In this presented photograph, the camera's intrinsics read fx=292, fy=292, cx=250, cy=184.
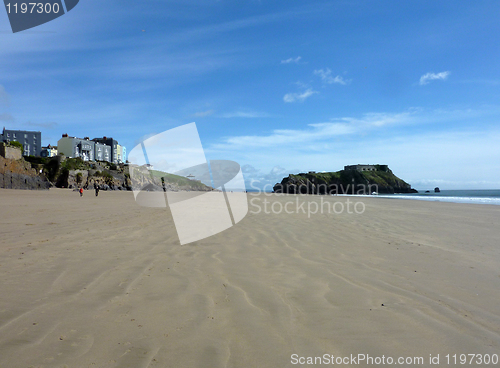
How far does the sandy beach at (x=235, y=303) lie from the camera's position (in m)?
2.13

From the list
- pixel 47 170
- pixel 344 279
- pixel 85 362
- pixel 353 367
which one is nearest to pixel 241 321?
pixel 353 367

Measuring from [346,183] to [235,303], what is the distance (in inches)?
3890

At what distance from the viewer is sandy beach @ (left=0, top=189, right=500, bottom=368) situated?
2.13 m

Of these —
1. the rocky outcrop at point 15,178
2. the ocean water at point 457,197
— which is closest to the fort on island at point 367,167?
the ocean water at point 457,197

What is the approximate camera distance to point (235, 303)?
297cm

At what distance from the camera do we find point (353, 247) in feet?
19.4

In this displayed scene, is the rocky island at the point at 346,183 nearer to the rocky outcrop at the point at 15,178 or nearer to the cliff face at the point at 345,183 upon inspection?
the cliff face at the point at 345,183

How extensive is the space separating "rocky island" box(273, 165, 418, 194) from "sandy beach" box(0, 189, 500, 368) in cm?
7650

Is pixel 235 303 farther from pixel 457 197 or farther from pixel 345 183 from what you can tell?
pixel 345 183

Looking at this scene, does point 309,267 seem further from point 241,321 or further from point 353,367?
point 353,367

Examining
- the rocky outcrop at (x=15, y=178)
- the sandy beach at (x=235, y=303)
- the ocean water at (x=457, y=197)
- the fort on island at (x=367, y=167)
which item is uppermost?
the fort on island at (x=367, y=167)

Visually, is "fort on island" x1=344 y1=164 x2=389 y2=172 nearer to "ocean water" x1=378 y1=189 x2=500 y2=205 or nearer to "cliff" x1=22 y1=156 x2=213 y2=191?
"ocean water" x1=378 y1=189 x2=500 y2=205

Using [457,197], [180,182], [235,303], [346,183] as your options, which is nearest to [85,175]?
[180,182]

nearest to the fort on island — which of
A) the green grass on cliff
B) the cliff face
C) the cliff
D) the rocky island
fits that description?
the rocky island
